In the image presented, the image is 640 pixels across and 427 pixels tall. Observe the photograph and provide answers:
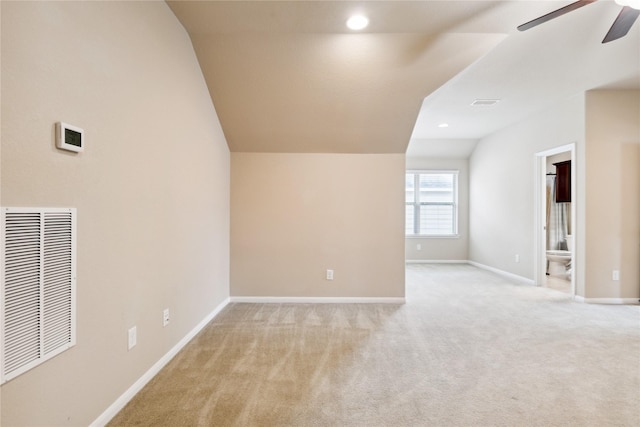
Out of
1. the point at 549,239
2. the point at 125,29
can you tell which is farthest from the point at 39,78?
the point at 549,239

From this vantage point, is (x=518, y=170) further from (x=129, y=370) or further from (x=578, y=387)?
(x=129, y=370)

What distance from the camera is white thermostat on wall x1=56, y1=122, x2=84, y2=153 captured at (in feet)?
4.67

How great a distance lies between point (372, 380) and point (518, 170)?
4.90 meters

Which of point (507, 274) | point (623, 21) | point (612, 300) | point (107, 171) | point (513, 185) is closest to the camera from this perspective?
point (107, 171)

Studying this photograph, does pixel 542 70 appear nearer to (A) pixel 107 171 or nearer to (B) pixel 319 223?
(B) pixel 319 223

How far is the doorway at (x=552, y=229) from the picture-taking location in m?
4.45

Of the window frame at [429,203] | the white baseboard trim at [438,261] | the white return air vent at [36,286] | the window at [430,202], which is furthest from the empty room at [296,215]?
the window at [430,202]

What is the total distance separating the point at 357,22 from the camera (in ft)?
8.63

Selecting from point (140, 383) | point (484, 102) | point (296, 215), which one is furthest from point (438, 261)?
point (140, 383)

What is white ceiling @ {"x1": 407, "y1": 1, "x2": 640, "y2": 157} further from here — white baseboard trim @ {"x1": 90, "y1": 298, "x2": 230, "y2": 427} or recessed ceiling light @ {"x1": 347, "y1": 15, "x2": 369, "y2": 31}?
white baseboard trim @ {"x1": 90, "y1": 298, "x2": 230, "y2": 427}

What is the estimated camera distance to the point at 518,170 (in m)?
5.66

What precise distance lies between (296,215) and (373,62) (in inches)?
78.3

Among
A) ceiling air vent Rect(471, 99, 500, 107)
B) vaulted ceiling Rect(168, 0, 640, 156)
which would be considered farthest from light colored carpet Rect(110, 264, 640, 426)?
ceiling air vent Rect(471, 99, 500, 107)

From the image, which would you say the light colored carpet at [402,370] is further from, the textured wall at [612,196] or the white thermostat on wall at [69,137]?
the white thermostat on wall at [69,137]
